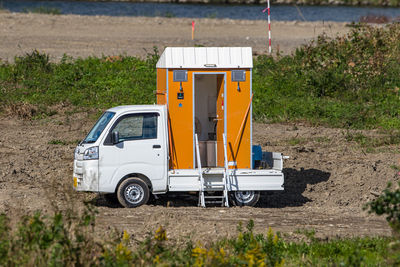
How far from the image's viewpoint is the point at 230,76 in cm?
1333

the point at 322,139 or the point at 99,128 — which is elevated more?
the point at 322,139

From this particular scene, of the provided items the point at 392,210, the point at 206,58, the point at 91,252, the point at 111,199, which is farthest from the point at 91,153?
the point at 392,210

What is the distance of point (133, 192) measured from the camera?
1305 centimetres

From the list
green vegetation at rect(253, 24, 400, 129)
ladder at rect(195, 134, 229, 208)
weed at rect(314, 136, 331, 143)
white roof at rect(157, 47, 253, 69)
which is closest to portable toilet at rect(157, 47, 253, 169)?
white roof at rect(157, 47, 253, 69)

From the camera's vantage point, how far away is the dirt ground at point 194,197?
11.6 metres

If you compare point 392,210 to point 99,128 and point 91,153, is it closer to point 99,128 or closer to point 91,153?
point 91,153

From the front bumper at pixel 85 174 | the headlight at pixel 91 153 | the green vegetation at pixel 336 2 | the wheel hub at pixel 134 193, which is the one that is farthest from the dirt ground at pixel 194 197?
the green vegetation at pixel 336 2

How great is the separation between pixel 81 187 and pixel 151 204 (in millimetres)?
1673

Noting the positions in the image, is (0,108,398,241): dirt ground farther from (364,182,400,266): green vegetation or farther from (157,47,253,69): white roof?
(364,182,400,266): green vegetation

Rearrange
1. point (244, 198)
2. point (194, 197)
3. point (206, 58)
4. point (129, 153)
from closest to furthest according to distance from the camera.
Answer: point (129, 153)
point (206, 58)
point (244, 198)
point (194, 197)

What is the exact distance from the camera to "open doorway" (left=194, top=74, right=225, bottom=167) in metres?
14.0

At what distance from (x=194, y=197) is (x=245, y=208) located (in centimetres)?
165

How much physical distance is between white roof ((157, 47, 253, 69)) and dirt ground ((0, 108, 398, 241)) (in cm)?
260

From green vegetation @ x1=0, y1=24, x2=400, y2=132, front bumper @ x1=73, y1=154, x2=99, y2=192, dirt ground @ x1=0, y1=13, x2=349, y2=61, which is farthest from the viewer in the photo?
dirt ground @ x1=0, y1=13, x2=349, y2=61
